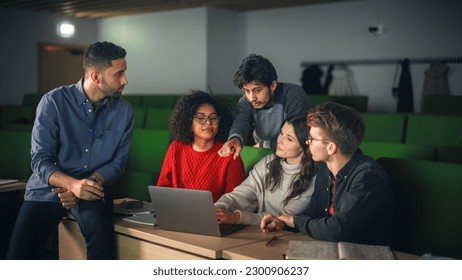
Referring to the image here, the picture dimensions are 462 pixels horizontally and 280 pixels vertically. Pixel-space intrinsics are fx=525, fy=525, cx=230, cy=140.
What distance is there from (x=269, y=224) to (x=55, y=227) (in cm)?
92

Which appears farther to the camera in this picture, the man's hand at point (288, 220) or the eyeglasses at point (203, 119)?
the eyeglasses at point (203, 119)

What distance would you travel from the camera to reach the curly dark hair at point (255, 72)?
251 cm

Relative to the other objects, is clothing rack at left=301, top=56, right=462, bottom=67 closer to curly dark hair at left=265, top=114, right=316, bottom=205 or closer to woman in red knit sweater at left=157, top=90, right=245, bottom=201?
woman in red knit sweater at left=157, top=90, right=245, bottom=201

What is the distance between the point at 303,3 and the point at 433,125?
4.97m

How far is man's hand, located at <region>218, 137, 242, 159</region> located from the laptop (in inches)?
18.7

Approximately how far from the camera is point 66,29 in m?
9.53

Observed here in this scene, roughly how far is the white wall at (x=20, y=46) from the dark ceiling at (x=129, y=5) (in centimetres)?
20

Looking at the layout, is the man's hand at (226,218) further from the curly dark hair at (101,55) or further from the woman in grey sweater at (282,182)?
the curly dark hair at (101,55)

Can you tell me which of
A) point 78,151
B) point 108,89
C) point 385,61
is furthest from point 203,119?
point 385,61

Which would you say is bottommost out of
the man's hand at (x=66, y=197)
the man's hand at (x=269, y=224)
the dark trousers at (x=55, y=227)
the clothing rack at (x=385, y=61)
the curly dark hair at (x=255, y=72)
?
the dark trousers at (x=55, y=227)

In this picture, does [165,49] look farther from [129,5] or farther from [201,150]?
[201,150]

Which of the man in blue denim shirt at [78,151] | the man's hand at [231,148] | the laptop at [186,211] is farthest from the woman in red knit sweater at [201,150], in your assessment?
the laptop at [186,211]

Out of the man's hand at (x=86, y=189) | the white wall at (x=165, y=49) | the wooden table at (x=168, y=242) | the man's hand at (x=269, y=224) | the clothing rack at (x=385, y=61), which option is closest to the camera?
the wooden table at (x=168, y=242)

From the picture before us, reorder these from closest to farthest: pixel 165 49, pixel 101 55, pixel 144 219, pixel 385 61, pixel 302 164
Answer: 1. pixel 144 219
2. pixel 302 164
3. pixel 101 55
4. pixel 385 61
5. pixel 165 49
